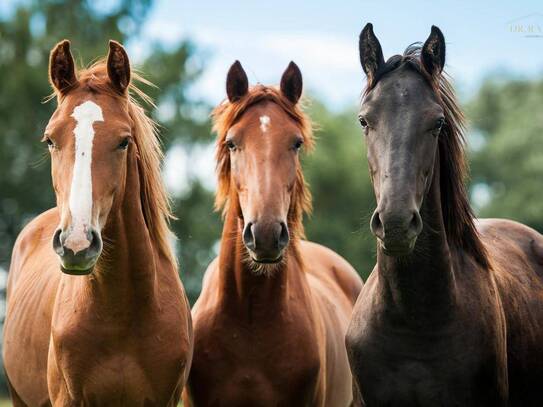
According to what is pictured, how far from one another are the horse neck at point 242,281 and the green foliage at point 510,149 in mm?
28797

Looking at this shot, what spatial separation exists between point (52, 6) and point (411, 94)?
79.1 feet

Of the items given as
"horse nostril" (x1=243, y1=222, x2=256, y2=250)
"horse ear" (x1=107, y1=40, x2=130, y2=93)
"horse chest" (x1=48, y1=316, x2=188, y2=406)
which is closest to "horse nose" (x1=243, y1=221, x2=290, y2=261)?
"horse nostril" (x1=243, y1=222, x2=256, y2=250)

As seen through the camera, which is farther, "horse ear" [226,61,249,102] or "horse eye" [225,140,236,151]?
"horse ear" [226,61,249,102]

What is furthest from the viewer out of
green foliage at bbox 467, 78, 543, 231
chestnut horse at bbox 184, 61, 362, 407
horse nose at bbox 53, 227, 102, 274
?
green foliage at bbox 467, 78, 543, 231

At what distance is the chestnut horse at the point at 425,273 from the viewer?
455cm

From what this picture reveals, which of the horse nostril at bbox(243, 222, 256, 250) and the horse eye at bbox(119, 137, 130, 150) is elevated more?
the horse eye at bbox(119, 137, 130, 150)

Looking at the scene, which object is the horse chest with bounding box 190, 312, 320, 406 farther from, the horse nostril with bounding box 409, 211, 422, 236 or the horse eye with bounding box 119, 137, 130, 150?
the horse nostril with bounding box 409, 211, 422, 236

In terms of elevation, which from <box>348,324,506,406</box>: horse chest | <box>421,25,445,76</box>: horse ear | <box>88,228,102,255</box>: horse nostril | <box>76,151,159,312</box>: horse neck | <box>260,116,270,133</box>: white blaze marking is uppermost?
<box>421,25,445,76</box>: horse ear

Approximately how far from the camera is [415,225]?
4336 mm

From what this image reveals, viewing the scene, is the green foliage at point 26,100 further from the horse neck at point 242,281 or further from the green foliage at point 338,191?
the horse neck at point 242,281

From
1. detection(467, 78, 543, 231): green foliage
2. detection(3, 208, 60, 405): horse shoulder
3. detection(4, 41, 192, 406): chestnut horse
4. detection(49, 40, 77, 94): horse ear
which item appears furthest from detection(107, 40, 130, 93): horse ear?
detection(467, 78, 543, 231): green foliage

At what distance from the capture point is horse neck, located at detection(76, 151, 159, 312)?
16.4ft

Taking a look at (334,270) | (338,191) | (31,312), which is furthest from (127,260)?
(338,191)

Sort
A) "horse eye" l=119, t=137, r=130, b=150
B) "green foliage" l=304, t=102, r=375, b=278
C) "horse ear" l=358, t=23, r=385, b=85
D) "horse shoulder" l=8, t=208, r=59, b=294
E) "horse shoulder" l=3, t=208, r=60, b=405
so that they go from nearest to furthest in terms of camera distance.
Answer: "horse eye" l=119, t=137, r=130, b=150 → "horse ear" l=358, t=23, r=385, b=85 → "horse shoulder" l=3, t=208, r=60, b=405 → "horse shoulder" l=8, t=208, r=59, b=294 → "green foliage" l=304, t=102, r=375, b=278
